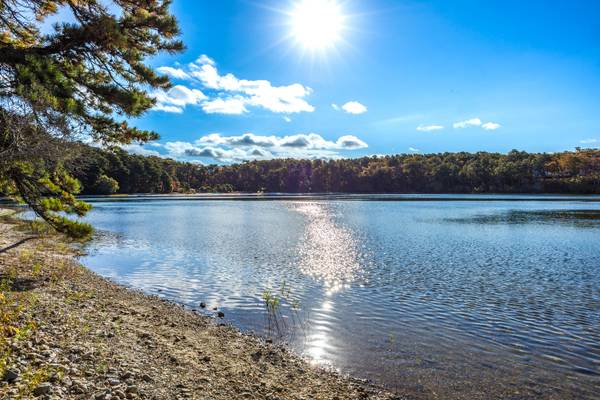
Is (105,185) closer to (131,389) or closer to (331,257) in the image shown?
(331,257)

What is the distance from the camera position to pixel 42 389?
23.4 feet

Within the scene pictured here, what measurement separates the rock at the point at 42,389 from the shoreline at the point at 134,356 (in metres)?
0.02

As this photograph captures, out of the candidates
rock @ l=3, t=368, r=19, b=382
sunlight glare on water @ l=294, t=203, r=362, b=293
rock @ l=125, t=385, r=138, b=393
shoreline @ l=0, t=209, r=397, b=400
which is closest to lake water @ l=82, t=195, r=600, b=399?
sunlight glare on water @ l=294, t=203, r=362, b=293

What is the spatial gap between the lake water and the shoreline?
4.10 feet

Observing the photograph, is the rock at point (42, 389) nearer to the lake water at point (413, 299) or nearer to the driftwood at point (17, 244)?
the lake water at point (413, 299)

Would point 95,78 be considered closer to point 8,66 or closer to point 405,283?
point 8,66

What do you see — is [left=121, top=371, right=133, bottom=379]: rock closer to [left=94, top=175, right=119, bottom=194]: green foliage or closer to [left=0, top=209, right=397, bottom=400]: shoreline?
[left=0, top=209, right=397, bottom=400]: shoreline

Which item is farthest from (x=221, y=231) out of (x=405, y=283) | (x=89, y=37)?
(x=89, y=37)

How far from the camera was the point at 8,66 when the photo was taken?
503 inches

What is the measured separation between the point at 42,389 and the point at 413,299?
14919 millimetres

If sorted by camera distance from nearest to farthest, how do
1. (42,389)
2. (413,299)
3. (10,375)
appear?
(42,389) → (10,375) → (413,299)

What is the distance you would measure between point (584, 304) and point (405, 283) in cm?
781

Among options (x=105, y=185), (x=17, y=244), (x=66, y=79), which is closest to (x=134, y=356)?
(x=66, y=79)

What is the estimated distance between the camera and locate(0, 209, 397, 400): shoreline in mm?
7934
